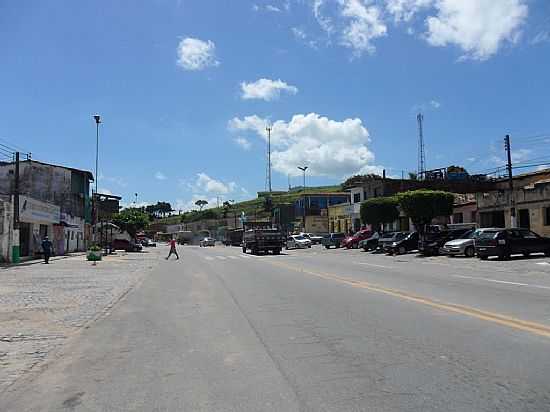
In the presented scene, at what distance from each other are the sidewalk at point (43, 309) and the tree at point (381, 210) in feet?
99.0

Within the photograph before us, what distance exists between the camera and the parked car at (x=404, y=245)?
41.0 meters

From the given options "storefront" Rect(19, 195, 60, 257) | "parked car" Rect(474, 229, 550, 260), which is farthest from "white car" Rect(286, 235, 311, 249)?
"parked car" Rect(474, 229, 550, 260)

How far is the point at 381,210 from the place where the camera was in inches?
2007

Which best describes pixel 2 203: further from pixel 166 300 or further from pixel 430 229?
pixel 430 229

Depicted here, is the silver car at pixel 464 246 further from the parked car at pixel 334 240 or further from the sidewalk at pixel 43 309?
the parked car at pixel 334 240

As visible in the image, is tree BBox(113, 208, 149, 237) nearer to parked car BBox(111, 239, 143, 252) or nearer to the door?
parked car BBox(111, 239, 143, 252)

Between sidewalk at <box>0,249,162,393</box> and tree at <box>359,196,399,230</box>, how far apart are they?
30.2m

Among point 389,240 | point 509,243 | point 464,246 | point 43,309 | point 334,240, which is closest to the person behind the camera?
point 43,309

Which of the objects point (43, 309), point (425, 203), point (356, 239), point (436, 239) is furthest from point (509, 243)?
point (356, 239)

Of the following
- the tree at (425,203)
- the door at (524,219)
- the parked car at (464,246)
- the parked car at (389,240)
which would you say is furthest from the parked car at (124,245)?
the door at (524,219)

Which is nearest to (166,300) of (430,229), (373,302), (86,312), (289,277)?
(86,312)

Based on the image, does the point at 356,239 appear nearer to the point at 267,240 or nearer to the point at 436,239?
the point at 267,240

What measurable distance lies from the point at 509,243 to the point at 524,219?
1330cm

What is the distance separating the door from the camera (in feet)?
136
